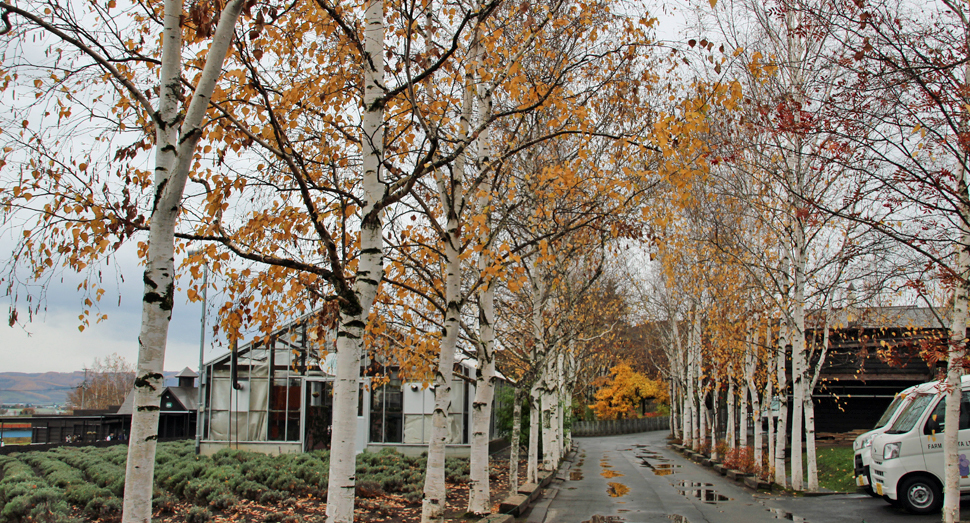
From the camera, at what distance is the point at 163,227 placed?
15.0 ft

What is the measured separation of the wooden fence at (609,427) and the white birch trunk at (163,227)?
55.1m

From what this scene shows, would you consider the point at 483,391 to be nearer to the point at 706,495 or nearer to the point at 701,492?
the point at 706,495

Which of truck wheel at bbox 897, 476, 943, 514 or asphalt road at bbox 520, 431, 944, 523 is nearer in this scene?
truck wheel at bbox 897, 476, 943, 514

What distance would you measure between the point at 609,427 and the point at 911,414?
48.6 m

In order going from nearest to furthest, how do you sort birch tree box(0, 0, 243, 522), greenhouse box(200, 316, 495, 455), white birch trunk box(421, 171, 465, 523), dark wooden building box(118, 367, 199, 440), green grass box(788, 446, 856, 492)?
1. birch tree box(0, 0, 243, 522)
2. white birch trunk box(421, 171, 465, 523)
3. green grass box(788, 446, 856, 492)
4. greenhouse box(200, 316, 495, 455)
5. dark wooden building box(118, 367, 199, 440)

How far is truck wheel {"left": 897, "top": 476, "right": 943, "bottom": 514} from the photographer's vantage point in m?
11.6

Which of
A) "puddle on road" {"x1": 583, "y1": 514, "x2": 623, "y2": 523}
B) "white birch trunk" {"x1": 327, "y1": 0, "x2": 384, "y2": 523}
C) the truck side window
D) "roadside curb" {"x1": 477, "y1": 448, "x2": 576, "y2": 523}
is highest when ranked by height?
"white birch trunk" {"x1": 327, "y1": 0, "x2": 384, "y2": 523}

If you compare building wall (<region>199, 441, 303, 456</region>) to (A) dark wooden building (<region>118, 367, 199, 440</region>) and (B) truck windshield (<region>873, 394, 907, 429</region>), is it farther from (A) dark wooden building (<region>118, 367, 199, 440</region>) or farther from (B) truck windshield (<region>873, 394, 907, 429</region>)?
(A) dark wooden building (<region>118, 367, 199, 440</region>)

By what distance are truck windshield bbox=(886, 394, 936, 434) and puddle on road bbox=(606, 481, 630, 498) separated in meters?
6.03

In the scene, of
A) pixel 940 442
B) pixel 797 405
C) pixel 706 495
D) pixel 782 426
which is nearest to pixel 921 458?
pixel 940 442

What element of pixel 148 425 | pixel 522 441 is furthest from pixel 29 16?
pixel 522 441

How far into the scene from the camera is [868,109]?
8273 millimetres

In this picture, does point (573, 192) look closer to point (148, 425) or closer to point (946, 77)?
point (946, 77)

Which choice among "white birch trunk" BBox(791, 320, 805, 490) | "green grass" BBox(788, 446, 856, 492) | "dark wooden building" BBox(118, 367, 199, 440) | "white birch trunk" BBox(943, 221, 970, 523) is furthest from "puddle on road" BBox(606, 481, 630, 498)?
"dark wooden building" BBox(118, 367, 199, 440)
